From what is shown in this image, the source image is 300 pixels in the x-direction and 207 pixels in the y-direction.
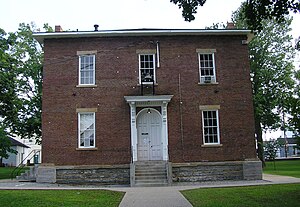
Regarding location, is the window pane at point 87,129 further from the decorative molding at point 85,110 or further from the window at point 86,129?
the decorative molding at point 85,110

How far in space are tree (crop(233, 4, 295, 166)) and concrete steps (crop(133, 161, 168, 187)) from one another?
16261 mm

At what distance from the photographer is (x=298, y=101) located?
37.0ft

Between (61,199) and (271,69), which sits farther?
(271,69)

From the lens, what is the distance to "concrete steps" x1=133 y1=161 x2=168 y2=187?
697 inches

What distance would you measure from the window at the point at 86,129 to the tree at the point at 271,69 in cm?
1768

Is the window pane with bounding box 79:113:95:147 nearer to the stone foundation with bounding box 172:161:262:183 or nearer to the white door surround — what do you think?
the white door surround

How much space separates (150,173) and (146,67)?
19.8 feet

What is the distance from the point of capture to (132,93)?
2005 cm

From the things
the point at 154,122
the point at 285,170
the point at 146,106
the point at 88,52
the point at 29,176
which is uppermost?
the point at 88,52

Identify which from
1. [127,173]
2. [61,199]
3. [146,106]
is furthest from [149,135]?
[61,199]

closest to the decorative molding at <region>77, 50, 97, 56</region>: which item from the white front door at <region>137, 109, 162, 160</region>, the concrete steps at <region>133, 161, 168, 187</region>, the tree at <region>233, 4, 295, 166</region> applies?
the white front door at <region>137, 109, 162, 160</region>

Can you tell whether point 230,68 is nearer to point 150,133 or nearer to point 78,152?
point 150,133

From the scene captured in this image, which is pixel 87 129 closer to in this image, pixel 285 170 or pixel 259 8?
pixel 259 8

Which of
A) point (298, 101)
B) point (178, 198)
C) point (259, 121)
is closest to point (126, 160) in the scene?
point (178, 198)
